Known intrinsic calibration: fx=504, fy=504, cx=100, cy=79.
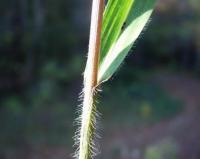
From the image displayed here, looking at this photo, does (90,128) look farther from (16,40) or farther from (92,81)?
(16,40)

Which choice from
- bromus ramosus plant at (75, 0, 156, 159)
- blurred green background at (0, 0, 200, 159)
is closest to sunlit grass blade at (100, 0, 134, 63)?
bromus ramosus plant at (75, 0, 156, 159)

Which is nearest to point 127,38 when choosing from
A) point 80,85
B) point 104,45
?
point 104,45

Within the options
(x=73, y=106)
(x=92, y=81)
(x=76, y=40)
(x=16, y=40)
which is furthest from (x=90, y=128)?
(x=76, y=40)

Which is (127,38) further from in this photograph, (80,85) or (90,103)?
(80,85)

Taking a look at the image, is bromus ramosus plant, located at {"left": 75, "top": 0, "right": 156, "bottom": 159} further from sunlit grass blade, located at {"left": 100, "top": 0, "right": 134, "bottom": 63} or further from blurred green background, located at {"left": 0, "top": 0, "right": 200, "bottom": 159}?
blurred green background, located at {"left": 0, "top": 0, "right": 200, "bottom": 159}

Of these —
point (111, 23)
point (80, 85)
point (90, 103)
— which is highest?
point (80, 85)

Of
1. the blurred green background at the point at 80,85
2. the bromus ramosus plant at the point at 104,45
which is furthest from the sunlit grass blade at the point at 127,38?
the blurred green background at the point at 80,85
